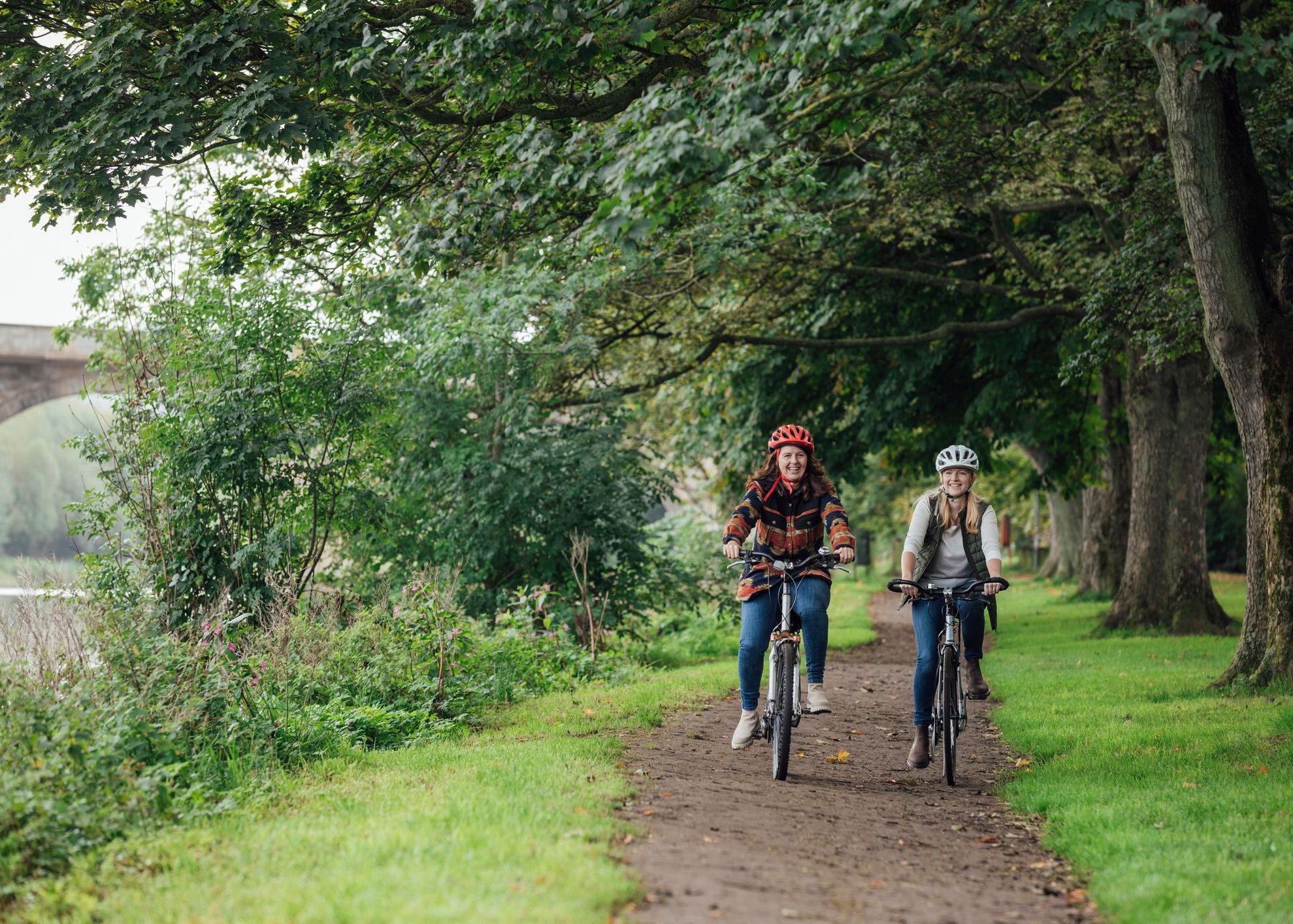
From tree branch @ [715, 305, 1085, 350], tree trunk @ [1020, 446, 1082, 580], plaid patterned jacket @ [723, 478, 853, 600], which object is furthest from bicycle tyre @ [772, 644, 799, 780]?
tree trunk @ [1020, 446, 1082, 580]

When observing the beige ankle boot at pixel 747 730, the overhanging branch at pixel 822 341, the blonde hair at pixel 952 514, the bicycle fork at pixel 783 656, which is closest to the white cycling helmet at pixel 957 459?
the blonde hair at pixel 952 514

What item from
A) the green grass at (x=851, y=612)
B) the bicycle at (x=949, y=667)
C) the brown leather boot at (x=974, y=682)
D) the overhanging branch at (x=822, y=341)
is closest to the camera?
the bicycle at (x=949, y=667)

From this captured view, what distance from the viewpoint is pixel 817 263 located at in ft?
56.3

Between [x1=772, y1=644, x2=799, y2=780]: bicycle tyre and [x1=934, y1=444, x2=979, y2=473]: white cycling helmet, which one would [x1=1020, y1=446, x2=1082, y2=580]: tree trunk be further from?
[x1=772, y1=644, x2=799, y2=780]: bicycle tyre

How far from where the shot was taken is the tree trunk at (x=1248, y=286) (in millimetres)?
9750

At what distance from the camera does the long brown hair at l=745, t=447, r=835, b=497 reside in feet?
25.0

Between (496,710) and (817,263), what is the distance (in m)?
9.38

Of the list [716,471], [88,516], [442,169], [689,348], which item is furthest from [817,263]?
[88,516]

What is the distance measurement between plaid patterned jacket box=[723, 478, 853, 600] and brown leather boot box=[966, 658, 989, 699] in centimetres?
193

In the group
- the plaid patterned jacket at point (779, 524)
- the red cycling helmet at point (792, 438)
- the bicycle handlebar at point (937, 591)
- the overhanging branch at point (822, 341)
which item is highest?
the overhanging branch at point (822, 341)

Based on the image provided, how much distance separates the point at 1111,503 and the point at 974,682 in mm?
13990

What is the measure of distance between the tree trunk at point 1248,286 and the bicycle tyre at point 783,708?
479 centimetres

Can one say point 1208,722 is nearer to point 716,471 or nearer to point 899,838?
point 899,838

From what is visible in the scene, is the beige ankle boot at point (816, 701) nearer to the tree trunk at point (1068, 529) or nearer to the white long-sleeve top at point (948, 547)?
the white long-sleeve top at point (948, 547)
